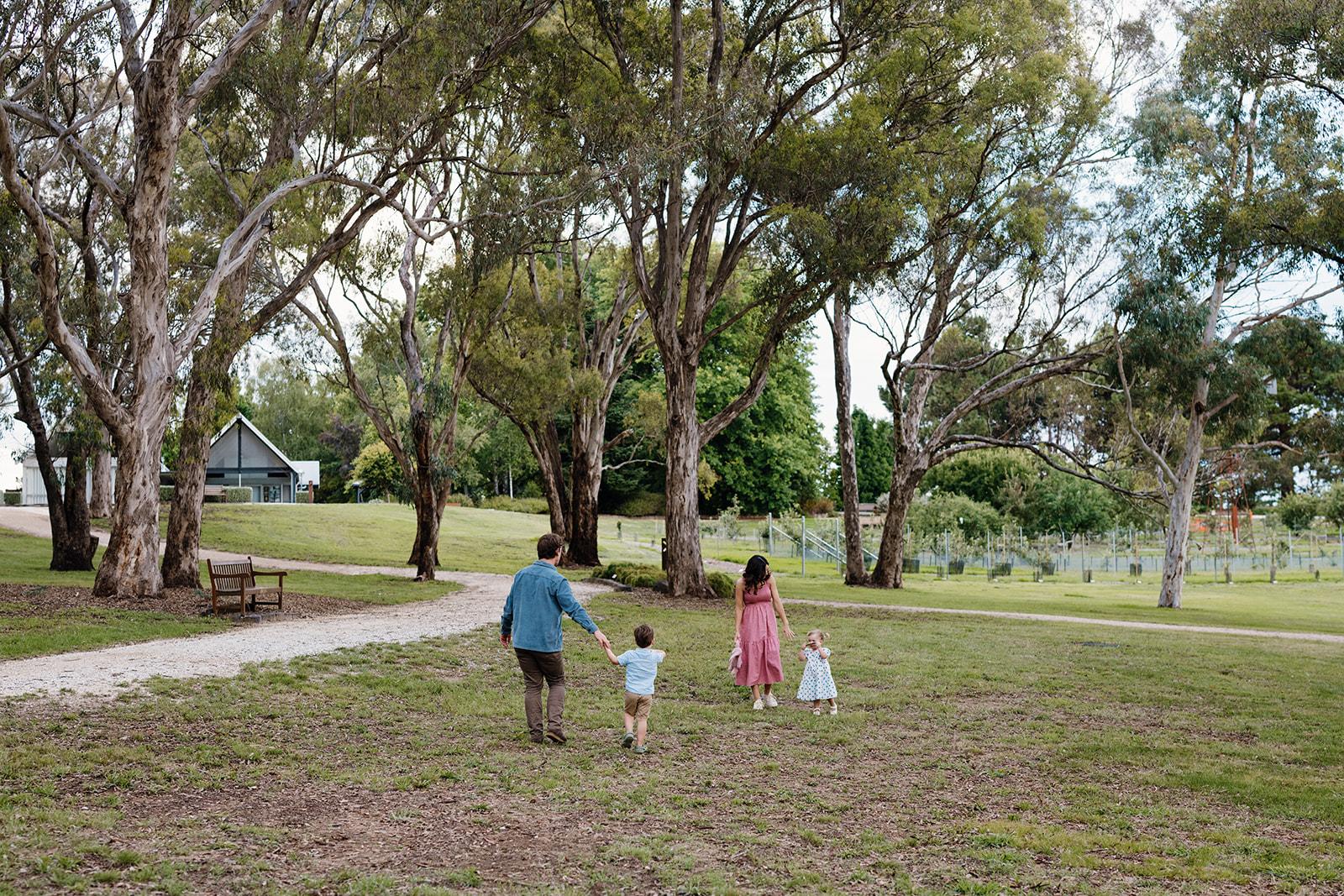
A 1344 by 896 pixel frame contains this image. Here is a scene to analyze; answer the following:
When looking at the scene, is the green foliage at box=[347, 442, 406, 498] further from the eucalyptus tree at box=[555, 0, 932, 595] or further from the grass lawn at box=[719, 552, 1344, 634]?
the eucalyptus tree at box=[555, 0, 932, 595]

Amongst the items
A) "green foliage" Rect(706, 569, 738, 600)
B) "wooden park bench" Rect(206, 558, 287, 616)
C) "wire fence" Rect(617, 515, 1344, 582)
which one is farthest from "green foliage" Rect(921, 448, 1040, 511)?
"wooden park bench" Rect(206, 558, 287, 616)

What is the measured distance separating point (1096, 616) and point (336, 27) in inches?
706

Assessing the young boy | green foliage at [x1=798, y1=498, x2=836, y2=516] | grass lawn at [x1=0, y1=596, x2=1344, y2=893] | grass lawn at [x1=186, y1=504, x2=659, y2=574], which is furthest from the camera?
green foliage at [x1=798, y1=498, x2=836, y2=516]

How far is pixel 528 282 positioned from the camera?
28969 millimetres

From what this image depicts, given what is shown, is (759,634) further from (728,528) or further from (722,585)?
(728,528)

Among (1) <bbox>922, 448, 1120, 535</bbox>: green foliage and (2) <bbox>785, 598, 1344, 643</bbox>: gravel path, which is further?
(1) <bbox>922, 448, 1120, 535</bbox>: green foliage

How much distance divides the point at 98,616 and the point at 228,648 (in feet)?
10.4

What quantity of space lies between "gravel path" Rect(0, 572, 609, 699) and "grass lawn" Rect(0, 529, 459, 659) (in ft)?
1.29

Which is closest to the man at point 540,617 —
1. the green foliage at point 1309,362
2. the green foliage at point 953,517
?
the green foliage at point 1309,362

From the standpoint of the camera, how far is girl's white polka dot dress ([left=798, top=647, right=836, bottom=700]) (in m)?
10.8

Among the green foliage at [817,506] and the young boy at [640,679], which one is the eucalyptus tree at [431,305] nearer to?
the young boy at [640,679]

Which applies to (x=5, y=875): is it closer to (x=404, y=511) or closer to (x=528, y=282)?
(x=528, y=282)

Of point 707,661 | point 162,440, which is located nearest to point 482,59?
point 162,440

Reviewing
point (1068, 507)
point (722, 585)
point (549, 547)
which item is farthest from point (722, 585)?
point (1068, 507)
